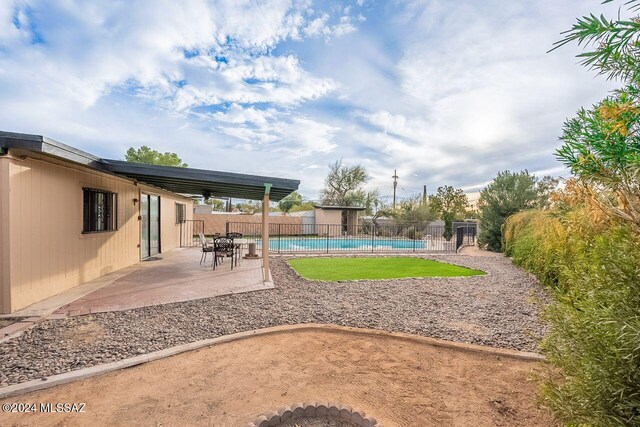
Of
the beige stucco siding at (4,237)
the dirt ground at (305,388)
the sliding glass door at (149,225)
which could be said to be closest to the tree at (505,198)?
the dirt ground at (305,388)

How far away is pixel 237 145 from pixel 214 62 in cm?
646

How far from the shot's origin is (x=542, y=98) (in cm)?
484

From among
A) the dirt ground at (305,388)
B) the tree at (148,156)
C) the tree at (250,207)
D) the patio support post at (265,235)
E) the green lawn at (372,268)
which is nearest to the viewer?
the dirt ground at (305,388)

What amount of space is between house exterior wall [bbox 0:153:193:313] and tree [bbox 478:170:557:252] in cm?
1572

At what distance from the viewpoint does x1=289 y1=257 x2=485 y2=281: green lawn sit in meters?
8.52

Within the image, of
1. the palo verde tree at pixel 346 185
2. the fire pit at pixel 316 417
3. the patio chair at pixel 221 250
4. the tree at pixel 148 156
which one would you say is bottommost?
the fire pit at pixel 316 417

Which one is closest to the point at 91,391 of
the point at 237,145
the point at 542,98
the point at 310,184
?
the point at 542,98

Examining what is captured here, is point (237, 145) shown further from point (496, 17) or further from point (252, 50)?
point (496, 17)

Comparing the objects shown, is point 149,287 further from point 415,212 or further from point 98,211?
point 415,212

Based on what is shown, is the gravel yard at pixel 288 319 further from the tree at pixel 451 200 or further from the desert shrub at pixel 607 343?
the tree at pixel 451 200

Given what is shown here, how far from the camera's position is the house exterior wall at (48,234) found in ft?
15.3

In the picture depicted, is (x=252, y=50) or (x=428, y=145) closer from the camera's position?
(x=252, y=50)

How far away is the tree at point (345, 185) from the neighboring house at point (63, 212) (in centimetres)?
2531

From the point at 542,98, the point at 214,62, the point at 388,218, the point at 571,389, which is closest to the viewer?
the point at 571,389
